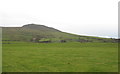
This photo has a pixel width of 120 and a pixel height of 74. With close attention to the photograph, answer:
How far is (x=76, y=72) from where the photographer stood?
17.1 metres

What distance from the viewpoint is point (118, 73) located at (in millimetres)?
16266

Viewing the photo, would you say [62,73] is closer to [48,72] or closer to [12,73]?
[48,72]

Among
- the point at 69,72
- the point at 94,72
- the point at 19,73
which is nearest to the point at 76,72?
the point at 69,72

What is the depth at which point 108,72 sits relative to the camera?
17.0 meters

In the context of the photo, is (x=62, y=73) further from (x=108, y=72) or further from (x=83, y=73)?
(x=108, y=72)

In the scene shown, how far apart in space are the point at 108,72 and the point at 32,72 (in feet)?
31.8

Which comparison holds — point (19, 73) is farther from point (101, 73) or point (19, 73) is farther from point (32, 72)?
point (101, 73)

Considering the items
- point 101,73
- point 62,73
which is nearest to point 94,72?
point 101,73

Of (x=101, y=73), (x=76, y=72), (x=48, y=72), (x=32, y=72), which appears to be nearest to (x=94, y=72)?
(x=101, y=73)

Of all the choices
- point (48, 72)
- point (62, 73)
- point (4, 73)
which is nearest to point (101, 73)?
point (62, 73)

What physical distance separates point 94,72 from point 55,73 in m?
5.01

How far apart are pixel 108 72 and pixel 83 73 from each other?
3.30m

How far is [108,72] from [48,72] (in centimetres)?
767

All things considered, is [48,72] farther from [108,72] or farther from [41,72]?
[108,72]
